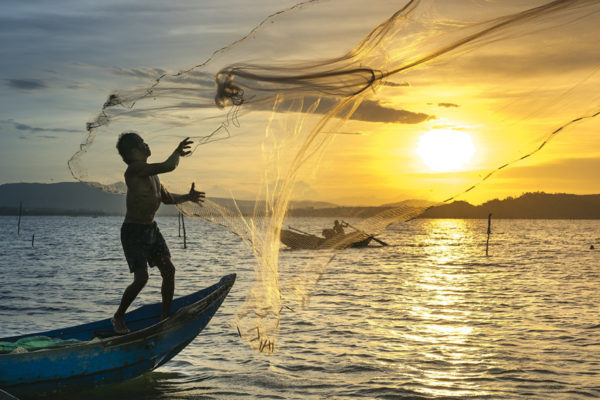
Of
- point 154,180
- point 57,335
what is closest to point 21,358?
point 57,335

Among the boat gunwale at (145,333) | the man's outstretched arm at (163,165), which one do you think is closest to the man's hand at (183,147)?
Result: the man's outstretched arm at (163,165)

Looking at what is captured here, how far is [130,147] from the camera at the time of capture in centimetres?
757

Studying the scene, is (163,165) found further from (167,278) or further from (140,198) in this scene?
(167,278)

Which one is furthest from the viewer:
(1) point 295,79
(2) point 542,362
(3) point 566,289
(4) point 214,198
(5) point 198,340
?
(3) point 566,289

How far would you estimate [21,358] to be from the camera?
7.43 metres

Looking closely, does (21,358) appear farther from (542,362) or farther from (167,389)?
(542,362)

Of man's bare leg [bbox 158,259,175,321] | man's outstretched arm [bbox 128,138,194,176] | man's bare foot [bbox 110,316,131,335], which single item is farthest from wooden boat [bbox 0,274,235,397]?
man's outstretched arm [bbox 128,138,194,176]

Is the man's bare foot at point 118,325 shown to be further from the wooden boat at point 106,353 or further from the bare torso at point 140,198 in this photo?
the bare torso at point 140,198

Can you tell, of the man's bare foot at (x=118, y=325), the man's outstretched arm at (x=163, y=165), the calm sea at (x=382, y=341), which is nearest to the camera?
the man's outstretched arm at (x=163, y=165)

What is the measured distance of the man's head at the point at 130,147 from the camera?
757 cm

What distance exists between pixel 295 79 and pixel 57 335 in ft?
15.6

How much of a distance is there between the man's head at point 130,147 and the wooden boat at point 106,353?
2185 millimetres

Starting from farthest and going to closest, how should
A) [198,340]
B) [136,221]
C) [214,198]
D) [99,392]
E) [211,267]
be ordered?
[211,267] → [198,340] → [99,392] → [214,198] → [136,221]

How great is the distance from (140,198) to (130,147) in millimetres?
601
